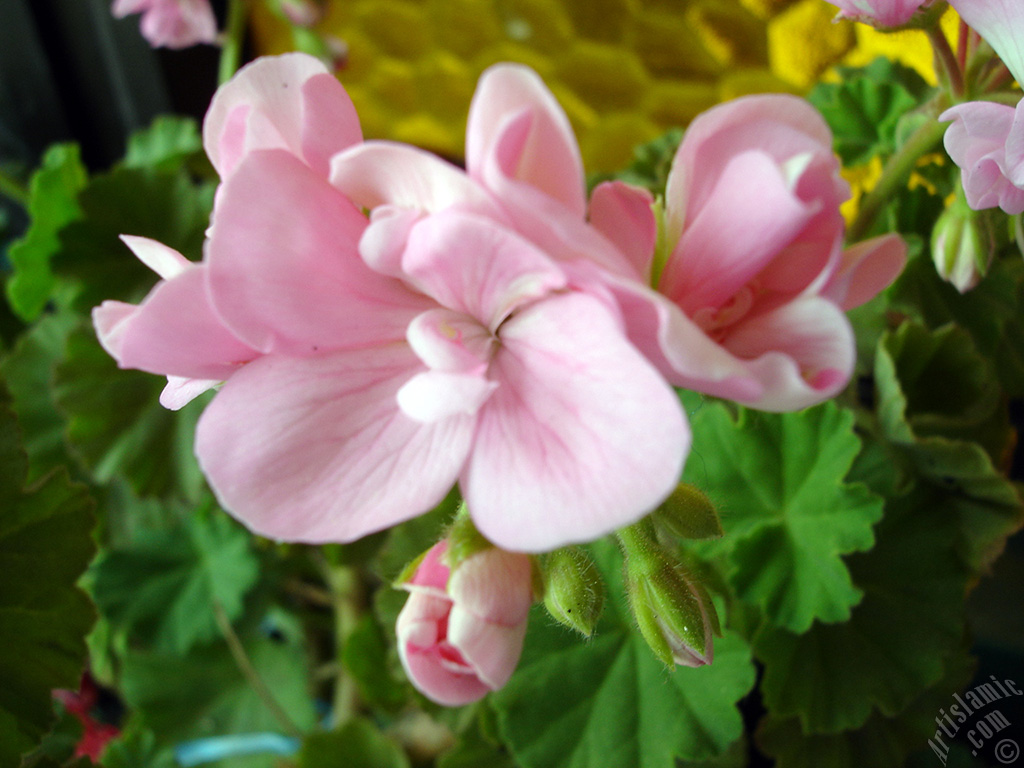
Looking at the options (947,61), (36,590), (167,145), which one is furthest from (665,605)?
(167,145)

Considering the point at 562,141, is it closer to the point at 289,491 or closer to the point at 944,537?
the point at 289,491

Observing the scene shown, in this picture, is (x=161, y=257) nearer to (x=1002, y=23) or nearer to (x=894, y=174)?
(x=1002, y=23)

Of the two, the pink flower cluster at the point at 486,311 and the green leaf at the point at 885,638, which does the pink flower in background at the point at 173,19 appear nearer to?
Result: the pink flower cluster at the point at 486,311

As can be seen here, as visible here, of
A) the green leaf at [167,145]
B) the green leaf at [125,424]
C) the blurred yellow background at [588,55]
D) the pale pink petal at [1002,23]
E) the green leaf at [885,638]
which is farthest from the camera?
the blurred yellow background at [588,55]

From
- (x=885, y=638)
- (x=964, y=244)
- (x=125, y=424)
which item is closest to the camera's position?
(x=964, y=244)

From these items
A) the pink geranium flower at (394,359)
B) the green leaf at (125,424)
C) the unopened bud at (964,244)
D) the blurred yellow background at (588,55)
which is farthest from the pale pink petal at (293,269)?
the blurred yellow background at (588,55)
